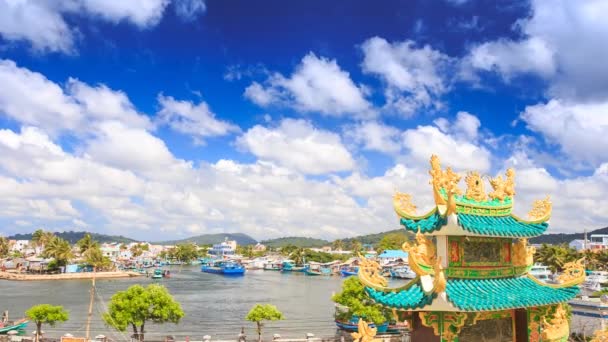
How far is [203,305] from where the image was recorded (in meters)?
58.8

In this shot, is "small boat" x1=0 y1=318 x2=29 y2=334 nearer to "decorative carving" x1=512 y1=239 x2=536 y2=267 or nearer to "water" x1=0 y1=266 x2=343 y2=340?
"water" x1=0 y1=266 x2=343 y2=340

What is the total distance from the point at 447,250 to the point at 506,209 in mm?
2479

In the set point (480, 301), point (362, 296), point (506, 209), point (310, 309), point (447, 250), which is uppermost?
point (506, 209)

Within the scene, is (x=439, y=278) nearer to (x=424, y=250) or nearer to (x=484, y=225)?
(x=424, y=250)

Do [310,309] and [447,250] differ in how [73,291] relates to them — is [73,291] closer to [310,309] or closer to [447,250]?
[310,309]

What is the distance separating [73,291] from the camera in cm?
7075

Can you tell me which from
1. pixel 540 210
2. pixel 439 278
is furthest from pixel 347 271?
pixel 439 278

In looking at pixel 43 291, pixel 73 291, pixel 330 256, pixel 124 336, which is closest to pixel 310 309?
pixel 124 336

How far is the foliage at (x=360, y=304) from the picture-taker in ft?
99.8

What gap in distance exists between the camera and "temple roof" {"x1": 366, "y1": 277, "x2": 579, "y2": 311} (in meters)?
9.52

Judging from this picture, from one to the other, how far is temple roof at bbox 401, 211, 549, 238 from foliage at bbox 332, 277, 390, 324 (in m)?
19.9

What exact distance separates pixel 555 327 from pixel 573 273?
150 centimetres

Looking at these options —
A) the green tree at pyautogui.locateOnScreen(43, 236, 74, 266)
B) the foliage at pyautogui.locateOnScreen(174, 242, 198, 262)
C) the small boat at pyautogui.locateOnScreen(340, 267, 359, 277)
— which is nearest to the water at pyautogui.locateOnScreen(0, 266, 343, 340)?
the green tree at pyautogui.locateOnScreen(43, 236, 74, 266)

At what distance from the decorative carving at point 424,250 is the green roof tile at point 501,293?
0.64 metres
